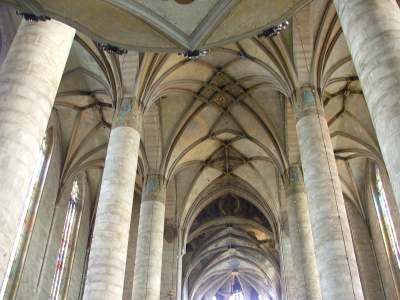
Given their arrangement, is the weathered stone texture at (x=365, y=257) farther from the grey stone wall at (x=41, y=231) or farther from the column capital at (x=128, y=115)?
the grey stone wall at (x=41, y=231)

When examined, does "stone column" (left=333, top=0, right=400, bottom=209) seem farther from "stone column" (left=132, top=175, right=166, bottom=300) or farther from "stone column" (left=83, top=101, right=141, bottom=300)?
"stone column" (left=132, top=175, right=166, bottom=300)

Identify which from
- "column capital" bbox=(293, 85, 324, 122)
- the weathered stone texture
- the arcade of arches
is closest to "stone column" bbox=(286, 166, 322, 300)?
the arcade of arches

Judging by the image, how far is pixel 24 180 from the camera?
6117 millimetres

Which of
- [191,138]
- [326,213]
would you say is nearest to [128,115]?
[326,213]

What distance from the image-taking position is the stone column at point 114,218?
10.7 m

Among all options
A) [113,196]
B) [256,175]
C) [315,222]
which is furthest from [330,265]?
[256,175]

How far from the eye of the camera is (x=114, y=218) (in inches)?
455

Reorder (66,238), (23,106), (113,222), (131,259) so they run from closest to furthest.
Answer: (23,106) < (113,222) < (66,238) < (131,259)

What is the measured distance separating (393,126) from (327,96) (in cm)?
1277

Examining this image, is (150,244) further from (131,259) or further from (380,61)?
(380,61)

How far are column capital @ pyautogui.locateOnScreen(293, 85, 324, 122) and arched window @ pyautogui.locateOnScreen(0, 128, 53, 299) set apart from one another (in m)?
8.95

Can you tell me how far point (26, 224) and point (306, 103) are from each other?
35.1 ft

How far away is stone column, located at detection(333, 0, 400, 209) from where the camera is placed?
573cm

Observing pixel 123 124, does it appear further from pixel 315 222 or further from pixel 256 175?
pixel 256 175
